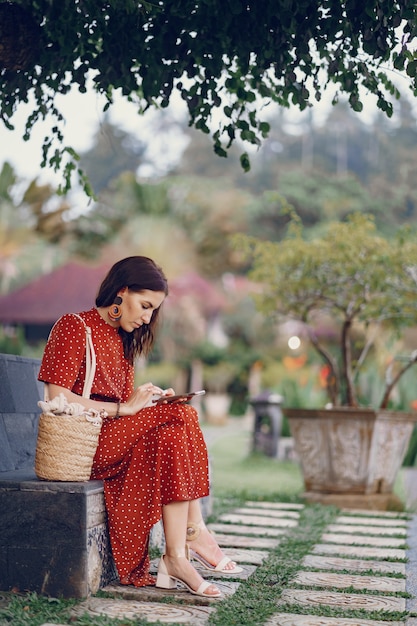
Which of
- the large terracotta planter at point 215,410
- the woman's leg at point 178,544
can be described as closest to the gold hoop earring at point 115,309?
the woman's leg at point 178,544

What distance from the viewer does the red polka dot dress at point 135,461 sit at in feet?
10.6

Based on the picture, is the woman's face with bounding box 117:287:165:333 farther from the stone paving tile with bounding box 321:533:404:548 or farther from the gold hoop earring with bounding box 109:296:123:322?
the stone paving tile with bounding box 321:533:404:548

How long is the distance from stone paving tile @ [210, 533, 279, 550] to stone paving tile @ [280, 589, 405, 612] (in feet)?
3.20

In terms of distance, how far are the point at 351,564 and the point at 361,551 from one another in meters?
0.40

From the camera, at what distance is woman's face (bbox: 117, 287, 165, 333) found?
347 cm

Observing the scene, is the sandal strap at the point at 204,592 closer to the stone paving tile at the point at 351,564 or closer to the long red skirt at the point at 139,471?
the long red skirt at the point at 139,471

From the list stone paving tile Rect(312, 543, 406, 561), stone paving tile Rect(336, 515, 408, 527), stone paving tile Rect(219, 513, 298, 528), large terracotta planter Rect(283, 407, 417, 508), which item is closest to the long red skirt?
stone paving tile Rect(312, 543, 406, 561)

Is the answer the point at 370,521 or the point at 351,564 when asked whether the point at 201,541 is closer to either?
the point at 351,564

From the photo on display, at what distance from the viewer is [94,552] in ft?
10.4

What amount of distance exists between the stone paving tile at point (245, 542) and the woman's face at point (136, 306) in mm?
1532

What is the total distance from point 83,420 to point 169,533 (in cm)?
56

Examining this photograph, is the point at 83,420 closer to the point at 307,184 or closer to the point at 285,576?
the point at 285,576

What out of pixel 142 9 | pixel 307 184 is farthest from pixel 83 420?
pixel 307 184

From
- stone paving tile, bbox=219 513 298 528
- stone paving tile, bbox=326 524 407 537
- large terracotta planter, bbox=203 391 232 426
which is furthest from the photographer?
large terracotta planter, bbox=203 391 232 426
